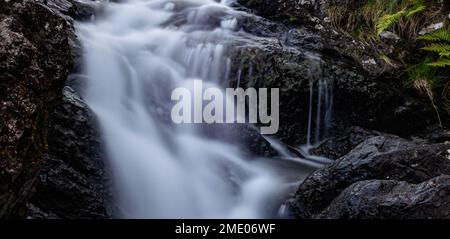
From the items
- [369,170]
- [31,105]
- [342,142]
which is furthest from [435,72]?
[31,105]

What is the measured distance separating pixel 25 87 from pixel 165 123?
3.17 metres

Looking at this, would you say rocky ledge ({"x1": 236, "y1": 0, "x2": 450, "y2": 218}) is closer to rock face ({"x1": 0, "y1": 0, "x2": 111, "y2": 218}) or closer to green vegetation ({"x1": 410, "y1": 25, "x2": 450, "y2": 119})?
green vegetation ({"x1": 410, "y1": 25, "x2": 450, "y2": 119})

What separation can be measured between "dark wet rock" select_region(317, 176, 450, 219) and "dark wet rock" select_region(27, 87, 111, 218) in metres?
1.87

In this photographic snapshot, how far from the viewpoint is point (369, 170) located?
3.87 m

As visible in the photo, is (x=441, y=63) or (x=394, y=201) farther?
(x=441, y=63)

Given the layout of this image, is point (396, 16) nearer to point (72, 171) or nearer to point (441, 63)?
point (441, 63)

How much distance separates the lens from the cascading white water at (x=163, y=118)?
417cm

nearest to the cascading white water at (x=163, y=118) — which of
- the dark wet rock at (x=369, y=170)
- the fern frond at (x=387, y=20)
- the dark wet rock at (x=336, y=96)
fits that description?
the dark wet rock at (x=369, y=170)

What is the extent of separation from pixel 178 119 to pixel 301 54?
2089mm

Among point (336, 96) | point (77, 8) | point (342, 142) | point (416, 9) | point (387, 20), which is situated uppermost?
point (77, 8)

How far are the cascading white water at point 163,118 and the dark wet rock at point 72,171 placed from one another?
233 mm

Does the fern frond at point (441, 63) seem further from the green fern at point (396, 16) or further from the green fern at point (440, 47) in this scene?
the green fern at point (396, 16)

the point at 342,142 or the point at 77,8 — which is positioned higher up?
the point at 77,8
